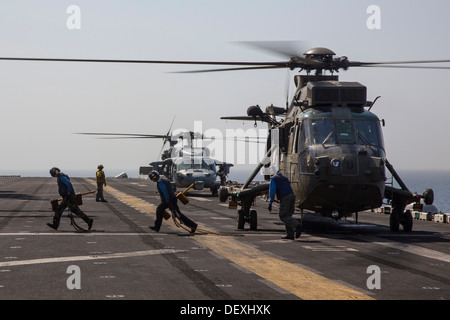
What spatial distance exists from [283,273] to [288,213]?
20.1 ft

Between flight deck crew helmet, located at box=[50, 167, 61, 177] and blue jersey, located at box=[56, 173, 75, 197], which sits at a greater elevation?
flight deck crew helmet, located at box=[50, 167, 61, 177]

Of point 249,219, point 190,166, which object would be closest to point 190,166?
point 190,166

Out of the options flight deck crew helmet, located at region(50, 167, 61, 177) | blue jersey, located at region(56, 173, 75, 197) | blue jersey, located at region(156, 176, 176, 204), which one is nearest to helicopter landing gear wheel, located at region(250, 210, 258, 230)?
blue jersey, located at region(156, 176, 176, 204)

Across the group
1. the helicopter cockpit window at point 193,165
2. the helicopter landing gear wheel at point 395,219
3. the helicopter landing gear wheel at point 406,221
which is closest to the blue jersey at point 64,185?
the helicopter landing gear wheel at point 395,219

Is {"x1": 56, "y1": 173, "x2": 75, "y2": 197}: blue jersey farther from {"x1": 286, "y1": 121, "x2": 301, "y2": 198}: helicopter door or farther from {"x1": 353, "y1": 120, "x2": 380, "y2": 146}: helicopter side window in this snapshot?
{"x1": 353, "y1": 120, "x2": 380, "y2": 146}: helicopter side window

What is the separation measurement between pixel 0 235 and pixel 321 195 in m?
9.16

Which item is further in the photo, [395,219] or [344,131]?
[395,219]

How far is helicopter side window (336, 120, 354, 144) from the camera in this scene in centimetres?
1947

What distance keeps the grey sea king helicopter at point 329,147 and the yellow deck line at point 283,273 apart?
303 cm

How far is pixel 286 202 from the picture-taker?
62.3 ft

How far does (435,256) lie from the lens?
15805 millimetres

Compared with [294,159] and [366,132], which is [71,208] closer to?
[294,159]
